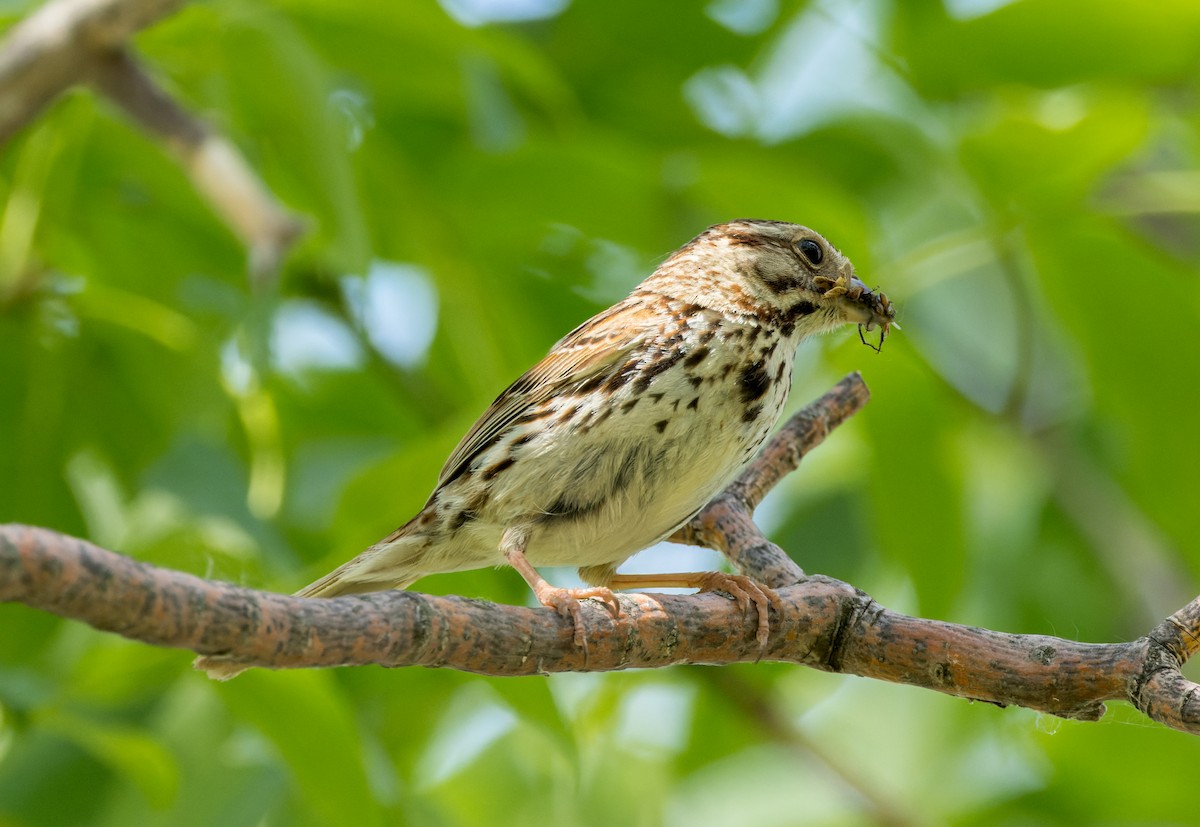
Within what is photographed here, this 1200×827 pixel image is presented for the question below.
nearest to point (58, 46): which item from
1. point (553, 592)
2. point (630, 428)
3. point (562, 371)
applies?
point (562, 371)

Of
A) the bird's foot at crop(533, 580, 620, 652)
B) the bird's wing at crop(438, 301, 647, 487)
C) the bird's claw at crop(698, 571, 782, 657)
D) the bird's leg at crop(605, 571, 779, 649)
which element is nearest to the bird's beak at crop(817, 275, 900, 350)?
the bird's wing at crop(438, 301, 647, 487)

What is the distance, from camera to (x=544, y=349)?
5.34 m

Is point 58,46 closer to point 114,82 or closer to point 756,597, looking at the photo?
point 114,82

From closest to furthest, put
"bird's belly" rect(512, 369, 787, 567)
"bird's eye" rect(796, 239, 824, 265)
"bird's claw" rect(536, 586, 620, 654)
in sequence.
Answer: "bird's claw" rect(536, 586, 620, 654), "bird's belly" rect(512, 369, 787, 567), "bird's eye" rect(796, 239, 824, 265)

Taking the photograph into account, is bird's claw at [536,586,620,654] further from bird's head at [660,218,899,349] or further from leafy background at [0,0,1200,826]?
bird's head at [660,218,899,349]

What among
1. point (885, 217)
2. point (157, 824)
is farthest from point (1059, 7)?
point (157, 824)

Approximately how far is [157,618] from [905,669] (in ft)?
5.97

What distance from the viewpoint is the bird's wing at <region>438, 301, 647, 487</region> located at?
420 cm

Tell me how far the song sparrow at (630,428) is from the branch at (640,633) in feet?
0.82

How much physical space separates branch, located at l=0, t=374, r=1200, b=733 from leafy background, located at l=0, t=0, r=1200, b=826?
42 centimetres

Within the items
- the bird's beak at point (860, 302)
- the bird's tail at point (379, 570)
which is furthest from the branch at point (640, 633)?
the bird's tail at point (379, 570)

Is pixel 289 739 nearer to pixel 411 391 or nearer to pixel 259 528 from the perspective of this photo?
pixel 259 528

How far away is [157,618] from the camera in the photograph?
2.15 metres

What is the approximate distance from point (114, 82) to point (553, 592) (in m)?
1.80
